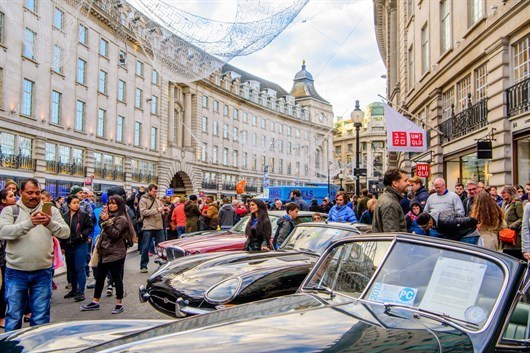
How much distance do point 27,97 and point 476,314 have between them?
108 feet

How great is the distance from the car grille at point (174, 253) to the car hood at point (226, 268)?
218cm

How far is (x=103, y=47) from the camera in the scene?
126ft

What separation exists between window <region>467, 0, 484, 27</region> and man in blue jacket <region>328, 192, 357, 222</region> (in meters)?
8.67

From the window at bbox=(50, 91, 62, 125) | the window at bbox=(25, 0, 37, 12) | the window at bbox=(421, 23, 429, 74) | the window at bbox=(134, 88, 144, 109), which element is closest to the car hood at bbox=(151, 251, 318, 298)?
the window at bbox=(421, 23, 429, 74)

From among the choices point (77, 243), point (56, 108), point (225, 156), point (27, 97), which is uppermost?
point (27, 97)

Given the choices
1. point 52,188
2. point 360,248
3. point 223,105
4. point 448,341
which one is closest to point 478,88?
point 360,248

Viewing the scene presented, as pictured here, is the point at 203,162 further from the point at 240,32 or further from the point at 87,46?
the point at 240,32

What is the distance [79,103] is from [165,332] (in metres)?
36.9

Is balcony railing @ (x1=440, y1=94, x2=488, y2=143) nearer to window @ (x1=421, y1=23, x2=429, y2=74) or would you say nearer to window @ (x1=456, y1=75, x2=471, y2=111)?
window @ (x1=456, y1=75, x2=471, y2=111)

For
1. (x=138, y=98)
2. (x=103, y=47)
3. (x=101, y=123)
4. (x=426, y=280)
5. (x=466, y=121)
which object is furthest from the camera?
(x=138, y=98)

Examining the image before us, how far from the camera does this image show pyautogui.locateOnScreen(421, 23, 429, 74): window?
820 inches

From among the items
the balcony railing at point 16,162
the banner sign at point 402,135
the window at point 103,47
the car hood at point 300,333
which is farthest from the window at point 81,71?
the car hood at point 300,333

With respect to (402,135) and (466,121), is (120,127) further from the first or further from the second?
(466,121)

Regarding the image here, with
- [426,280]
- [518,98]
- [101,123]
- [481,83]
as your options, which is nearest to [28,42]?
[101,123]
